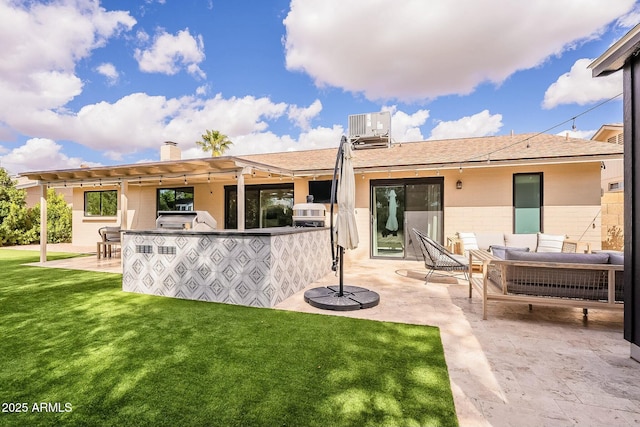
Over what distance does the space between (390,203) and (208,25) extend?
9821 mm

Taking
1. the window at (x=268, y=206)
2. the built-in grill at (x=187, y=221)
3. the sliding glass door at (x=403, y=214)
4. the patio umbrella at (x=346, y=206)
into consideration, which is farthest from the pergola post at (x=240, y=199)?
the sliding glass door at (x=403, y=214)

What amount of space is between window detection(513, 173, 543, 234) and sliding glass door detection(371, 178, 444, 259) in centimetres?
207

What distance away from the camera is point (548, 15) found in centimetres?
745

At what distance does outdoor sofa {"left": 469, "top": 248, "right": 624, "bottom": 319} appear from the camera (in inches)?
144

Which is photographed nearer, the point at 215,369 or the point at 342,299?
the point at 215,369

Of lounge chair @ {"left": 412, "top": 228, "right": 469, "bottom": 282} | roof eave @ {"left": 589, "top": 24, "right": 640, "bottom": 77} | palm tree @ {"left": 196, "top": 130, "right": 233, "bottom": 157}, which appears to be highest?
palm tree @ {"left": 196, "top": 130, "right": 233, "bottom": 157}

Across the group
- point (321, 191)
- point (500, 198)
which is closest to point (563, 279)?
point (500, 198)

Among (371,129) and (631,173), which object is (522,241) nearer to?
(631,173)

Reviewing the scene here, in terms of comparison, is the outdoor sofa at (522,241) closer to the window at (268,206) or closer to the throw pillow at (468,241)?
the throw pillow at (468,241)

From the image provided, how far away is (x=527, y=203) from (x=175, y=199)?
13.8 meters

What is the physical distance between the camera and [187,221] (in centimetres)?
810

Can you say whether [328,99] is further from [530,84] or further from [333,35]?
[530,84]

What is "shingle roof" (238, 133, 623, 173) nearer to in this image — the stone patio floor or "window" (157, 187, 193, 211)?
"window" (157, 187, 193, 211)

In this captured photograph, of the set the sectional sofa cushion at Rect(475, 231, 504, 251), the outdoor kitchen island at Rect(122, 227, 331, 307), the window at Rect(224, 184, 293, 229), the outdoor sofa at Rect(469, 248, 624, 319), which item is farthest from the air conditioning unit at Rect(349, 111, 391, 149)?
the outdoor sofa at Rect(469, 248, 624, 319)
